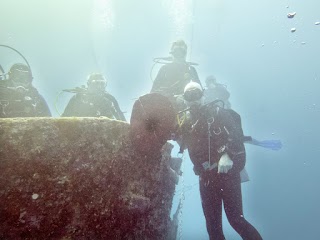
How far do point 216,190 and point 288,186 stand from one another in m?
58.3

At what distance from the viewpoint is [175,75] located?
8.29 meters

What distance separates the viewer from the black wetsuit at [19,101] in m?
7.09

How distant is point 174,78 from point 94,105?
2.54 m

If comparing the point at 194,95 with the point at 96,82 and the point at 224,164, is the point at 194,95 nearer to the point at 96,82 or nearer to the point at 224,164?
the point at 224,164

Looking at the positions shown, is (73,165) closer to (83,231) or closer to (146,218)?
(83,231)

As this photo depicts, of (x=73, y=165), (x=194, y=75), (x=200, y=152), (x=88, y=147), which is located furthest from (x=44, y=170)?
(x=194, y=75)

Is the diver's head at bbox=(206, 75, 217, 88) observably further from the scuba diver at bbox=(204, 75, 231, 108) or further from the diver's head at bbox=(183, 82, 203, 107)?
the diver's head at bbox=(183, 82, 203, 107)

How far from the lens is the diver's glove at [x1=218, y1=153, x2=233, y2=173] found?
503 cm

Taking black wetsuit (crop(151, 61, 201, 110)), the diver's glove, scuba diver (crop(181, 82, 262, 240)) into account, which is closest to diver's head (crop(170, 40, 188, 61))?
black wetsuit (crop(151, 61, 201, 110))

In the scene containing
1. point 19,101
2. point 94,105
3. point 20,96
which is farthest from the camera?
point 94,105

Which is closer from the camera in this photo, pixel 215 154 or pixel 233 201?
pixel 233 201

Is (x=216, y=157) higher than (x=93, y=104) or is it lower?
lower

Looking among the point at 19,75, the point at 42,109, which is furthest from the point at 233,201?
the point at 19,75

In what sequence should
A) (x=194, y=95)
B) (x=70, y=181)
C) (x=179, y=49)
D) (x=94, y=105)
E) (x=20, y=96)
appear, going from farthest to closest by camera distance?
1. (x=179, y=49)
2. (x=94, y=105)
3. (x=20, y=96)
4. (x=194, y=95)
5. (x=70, y=181)
